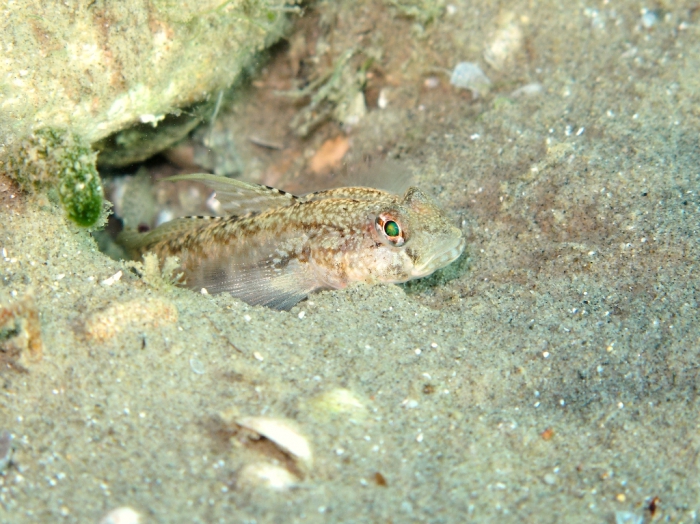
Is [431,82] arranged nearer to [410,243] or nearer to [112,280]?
[410,243]

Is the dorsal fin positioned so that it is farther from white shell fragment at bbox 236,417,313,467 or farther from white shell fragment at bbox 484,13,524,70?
white shell fragment at bbox 484,13,524,70

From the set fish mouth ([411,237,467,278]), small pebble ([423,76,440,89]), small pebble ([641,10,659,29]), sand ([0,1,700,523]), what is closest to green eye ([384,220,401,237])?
fish mouth ([411,237,467,278])

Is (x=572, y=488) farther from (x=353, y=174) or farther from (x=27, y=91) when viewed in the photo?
(x=27, y=91)

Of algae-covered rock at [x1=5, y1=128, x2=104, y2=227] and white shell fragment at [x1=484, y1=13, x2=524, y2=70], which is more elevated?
white shell fragment at [x1=484, y1=13, x2=524, y2=70]

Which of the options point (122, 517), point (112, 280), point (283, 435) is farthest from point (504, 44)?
point (122, 517)

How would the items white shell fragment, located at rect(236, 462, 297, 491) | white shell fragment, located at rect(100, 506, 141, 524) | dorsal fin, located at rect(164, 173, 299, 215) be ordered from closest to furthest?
white shell fragment, located at rect(100, 506, 141, 524), white shell fragment, located at rect(236, 462, 297, 491), dorsal fin, located at rect(164, 173, 299, 215)

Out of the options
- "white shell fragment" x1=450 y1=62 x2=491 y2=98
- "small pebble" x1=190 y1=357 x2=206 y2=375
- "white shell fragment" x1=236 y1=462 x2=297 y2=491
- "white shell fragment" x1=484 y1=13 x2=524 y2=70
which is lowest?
"small pebble" x1=190 y1=357 x2=206 y2=375
